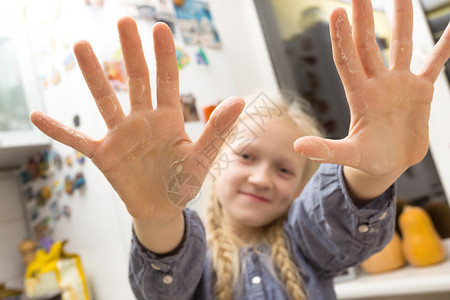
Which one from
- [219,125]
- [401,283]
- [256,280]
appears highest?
[219,125]

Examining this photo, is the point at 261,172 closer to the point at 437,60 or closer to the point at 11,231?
the point at 437,60

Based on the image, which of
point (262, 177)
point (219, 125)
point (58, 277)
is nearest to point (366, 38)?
point (219, 125)

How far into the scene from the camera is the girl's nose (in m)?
0.55

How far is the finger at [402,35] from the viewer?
0.34 meters

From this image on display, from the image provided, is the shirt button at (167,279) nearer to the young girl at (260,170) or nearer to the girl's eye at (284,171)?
the young girl at (260,170)

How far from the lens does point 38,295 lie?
3.33 feet

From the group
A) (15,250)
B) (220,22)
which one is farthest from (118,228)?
(220,22)

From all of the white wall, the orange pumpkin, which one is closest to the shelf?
the orange pumpkin

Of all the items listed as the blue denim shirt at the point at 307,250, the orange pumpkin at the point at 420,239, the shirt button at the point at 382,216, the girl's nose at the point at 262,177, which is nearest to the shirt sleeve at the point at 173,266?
the blue denim shirt at the point at 307,250

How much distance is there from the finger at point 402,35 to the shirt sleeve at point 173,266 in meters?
0.30

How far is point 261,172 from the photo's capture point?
22.0 inches

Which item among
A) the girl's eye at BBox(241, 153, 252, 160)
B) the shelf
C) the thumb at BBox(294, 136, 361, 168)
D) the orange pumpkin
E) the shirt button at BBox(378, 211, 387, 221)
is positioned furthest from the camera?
the orange pumpkin

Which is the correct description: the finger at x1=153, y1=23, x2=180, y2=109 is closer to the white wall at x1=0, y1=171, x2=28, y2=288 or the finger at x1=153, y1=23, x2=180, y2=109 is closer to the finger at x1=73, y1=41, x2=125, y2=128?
the finger at x1=73, y1=41, x2=125, y2=128

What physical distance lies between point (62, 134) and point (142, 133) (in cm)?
7
